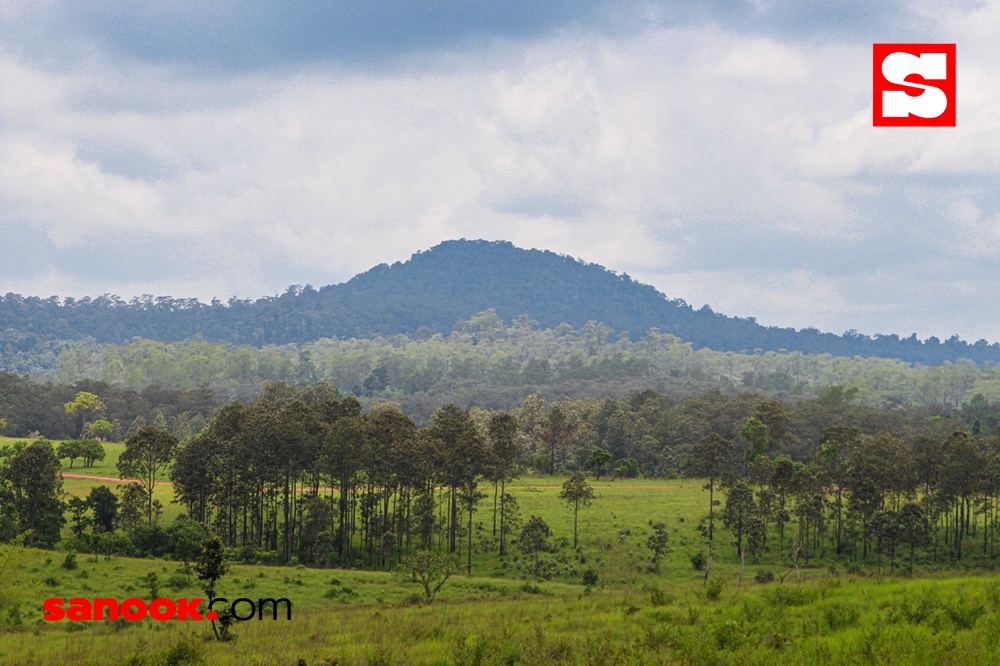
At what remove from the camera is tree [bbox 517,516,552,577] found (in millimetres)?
62125

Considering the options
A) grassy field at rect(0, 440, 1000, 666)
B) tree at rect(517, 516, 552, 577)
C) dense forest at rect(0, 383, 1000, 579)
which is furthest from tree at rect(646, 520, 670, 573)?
grassy field at rect(0, 440, 1000, 666)

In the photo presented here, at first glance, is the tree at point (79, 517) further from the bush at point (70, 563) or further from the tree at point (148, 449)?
the bush at point (70, 563)

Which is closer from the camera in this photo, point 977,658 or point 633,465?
point 977,658

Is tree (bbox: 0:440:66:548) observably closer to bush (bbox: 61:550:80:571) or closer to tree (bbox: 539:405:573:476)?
bush (bbox: 61:550:80:571)

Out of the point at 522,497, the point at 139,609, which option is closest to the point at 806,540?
the point at 522,497

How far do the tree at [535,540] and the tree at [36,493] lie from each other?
3384 cm

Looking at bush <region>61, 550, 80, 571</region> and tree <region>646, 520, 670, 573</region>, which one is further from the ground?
bush <region>61, 550, 80, 571</region>

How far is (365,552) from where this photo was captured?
6519 centimetres

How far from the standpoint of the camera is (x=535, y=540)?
204 feet

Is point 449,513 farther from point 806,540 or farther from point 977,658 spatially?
point 977,658

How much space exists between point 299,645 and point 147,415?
5411 inches

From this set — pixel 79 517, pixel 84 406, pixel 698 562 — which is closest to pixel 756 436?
pixel 698 562

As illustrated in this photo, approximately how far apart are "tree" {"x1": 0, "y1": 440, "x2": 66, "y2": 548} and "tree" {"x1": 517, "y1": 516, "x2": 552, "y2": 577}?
33.8 metres

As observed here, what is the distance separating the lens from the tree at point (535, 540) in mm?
62125
